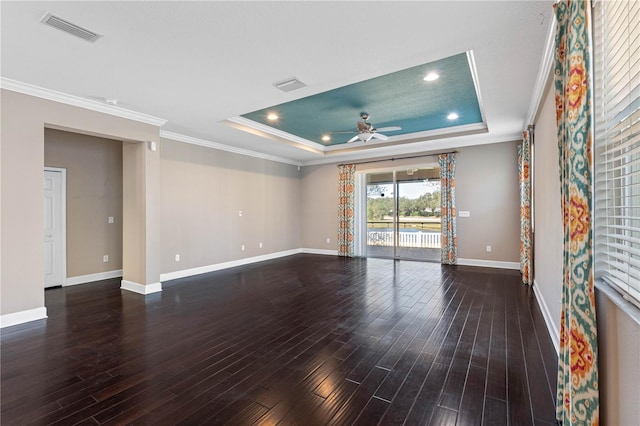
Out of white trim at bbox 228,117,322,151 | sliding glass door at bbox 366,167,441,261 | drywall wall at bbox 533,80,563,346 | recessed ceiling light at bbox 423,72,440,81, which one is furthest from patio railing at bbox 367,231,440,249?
recessed ceiling light at bbox 423,72,440,81

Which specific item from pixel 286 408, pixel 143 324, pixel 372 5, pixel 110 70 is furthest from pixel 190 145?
pixel 286 408

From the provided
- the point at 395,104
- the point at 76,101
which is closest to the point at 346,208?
the point at 395,104

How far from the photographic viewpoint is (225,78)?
3311 millimetres

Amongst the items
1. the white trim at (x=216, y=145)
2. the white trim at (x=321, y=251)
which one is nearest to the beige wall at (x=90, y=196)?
the white trim at (x=216, y=145)

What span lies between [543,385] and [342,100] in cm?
391

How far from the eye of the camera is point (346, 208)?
798cm

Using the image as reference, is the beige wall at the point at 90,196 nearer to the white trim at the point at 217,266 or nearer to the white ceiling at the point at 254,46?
the white trim at the point at 217,266

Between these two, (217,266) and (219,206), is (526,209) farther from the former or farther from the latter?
(217,266)

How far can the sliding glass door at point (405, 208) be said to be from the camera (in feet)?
24.7

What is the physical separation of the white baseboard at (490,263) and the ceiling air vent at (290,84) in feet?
17.5

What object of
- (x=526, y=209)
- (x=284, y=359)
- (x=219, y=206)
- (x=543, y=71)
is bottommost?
(x=284, y=359)

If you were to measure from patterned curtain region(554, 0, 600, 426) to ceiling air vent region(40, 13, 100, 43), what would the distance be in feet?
11.2

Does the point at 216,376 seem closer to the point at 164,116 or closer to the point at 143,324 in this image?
the point at 143,324

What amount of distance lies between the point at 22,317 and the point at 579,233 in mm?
5295
